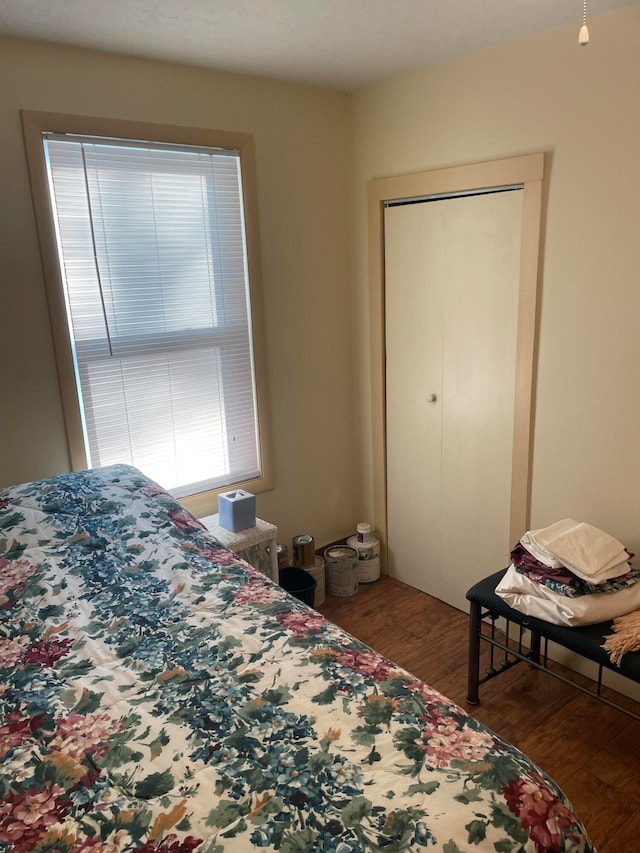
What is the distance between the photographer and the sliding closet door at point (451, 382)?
2.50 m

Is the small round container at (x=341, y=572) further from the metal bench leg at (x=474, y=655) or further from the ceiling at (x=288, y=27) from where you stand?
the ceiling at (x=288, y=27)

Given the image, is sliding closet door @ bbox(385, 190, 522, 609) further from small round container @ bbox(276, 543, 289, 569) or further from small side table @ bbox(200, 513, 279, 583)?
small side table @ bbox(200, 513, 279, 583)

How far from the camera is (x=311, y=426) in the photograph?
10.3 ft

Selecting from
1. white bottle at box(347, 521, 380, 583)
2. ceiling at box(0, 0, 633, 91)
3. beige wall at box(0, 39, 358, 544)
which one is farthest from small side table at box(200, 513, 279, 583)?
ceiling at box(0, 0, 633, 91)

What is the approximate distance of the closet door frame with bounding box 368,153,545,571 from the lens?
2.31 meters

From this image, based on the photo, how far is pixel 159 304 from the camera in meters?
2.56

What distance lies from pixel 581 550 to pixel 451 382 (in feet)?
3.17

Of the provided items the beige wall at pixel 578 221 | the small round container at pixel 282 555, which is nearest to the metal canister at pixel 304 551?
the small round container at pixel 282 555

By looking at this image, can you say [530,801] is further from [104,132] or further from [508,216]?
[104,132]

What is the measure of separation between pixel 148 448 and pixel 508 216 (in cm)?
173

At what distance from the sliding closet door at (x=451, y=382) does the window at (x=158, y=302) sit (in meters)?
0.70

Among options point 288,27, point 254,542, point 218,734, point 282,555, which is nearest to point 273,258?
point 288,27

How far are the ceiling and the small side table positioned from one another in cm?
183

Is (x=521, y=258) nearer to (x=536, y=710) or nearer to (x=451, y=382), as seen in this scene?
(x=451, y=382)
